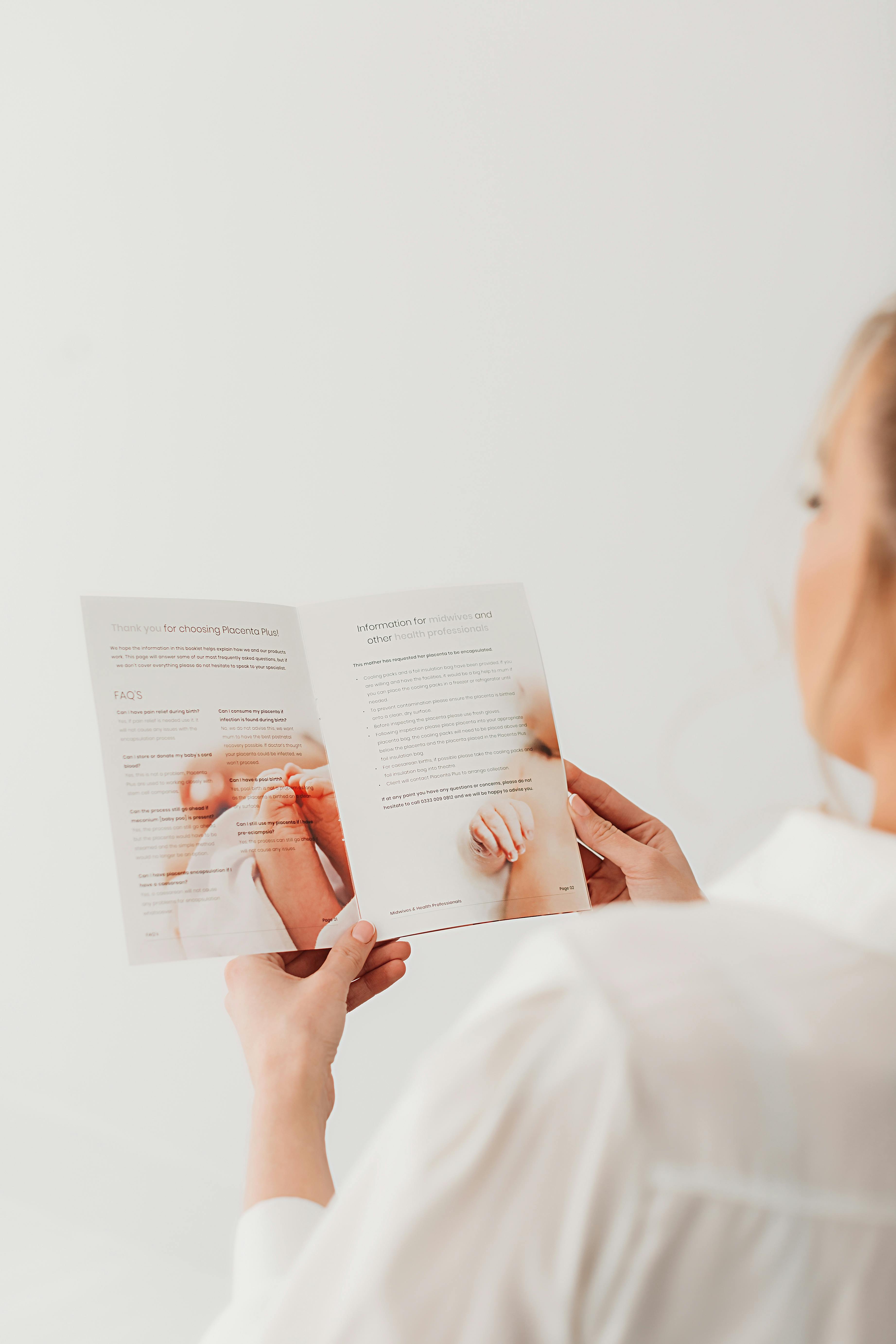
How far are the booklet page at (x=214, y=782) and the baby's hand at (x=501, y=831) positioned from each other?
119 millimetres

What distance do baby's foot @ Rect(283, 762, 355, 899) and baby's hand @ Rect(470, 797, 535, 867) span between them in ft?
0.38

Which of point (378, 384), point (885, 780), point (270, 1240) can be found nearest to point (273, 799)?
point (270, 1240)

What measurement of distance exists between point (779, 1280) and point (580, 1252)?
0.07 m

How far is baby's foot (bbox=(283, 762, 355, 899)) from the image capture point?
3.13 ft

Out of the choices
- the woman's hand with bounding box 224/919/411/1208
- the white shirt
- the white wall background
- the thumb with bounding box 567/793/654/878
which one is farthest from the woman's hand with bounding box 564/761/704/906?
the white wall background

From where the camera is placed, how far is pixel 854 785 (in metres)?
1.76

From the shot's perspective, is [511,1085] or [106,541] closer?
[511,1085]

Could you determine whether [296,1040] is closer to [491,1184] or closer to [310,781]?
[310,781]

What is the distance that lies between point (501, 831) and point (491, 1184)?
621mm

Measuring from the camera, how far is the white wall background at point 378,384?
183cm

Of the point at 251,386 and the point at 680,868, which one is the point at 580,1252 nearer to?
the point at 680,868

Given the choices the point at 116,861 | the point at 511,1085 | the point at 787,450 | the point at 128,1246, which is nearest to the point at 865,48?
the point at 787,450

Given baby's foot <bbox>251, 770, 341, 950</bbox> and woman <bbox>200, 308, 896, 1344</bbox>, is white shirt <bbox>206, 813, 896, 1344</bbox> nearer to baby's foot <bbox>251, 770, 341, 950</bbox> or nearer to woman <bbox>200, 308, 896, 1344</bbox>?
woman <bbox>200, 308, 896, 1344</bbox>

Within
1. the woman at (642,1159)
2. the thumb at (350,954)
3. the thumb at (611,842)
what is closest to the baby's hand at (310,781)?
the thumb at (350,954)
